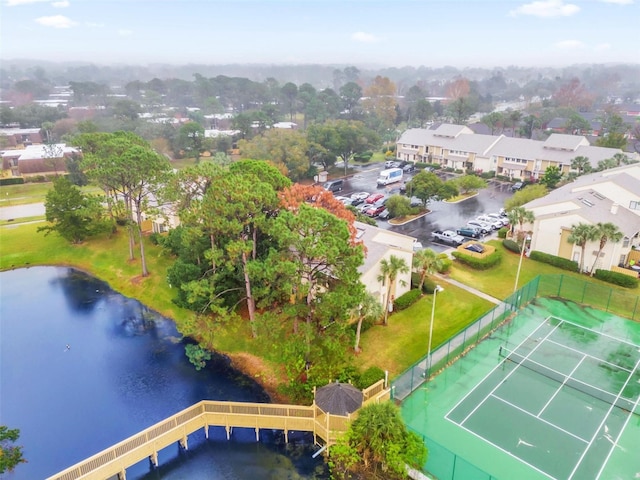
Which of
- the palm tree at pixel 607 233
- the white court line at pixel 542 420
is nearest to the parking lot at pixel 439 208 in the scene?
the palm tree at pixel 607 233

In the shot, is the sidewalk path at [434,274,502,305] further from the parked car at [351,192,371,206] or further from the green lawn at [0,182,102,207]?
the green lawn at [0,182,102,207]

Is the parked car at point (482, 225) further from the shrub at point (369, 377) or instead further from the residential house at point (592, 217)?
the shrub at point (369, 377)

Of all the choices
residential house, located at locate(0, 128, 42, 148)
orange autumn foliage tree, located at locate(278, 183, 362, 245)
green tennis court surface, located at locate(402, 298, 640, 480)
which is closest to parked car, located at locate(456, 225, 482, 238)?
green tennis court surface, located at locate(402, 298, 640, 480)

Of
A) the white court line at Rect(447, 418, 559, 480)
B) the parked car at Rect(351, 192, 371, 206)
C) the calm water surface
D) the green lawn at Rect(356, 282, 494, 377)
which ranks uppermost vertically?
the parked car at Rect(351, 192, 371, 206)

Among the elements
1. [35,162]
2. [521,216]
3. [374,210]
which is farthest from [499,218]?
[35,162]

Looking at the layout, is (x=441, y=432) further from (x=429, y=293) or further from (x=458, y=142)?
(x=458, y=142)

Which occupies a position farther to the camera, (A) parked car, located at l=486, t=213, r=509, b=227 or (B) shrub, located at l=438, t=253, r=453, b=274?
(A) parked car, located at l=486, t=213, r=509, b=227
